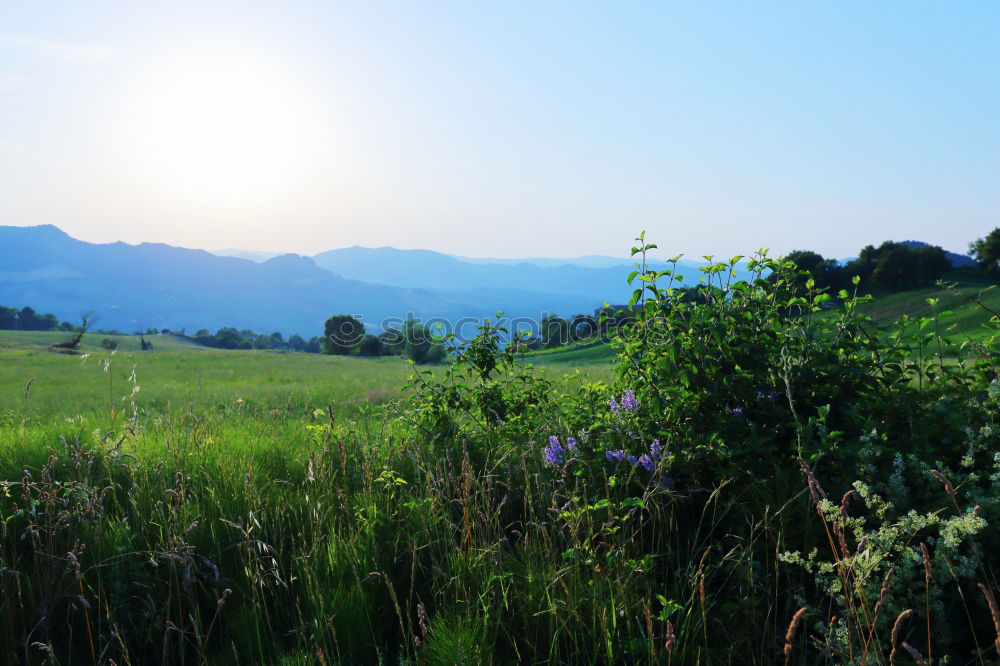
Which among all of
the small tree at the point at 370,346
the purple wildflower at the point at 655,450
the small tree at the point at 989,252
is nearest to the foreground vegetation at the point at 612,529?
the purple wildflower at the point at 655,450

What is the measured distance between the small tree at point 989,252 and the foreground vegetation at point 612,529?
57.5m

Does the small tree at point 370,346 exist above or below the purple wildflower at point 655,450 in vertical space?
below

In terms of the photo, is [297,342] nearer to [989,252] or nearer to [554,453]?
[989,252]

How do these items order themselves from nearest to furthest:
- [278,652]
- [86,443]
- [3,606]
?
[278,652] → [3,606] → [86,443]

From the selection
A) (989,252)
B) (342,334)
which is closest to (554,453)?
(989,252)

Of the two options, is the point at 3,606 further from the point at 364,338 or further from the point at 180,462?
the point at 364,338

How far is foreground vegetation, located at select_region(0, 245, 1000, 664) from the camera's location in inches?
114

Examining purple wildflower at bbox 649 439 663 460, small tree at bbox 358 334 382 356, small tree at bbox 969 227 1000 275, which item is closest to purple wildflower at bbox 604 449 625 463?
purple wildflower at bbox 649 439 663 460

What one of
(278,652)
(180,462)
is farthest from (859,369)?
(180,462)

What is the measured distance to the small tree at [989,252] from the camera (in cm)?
4838

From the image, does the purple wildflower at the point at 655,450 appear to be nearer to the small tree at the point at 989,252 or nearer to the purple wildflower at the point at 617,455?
the purple wildflower at the point at 617,455

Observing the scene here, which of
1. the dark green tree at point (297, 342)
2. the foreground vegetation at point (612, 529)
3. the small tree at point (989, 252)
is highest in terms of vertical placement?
the small tree at point (989, 252)

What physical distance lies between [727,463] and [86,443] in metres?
5.43

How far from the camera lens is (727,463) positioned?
391 centimetres
